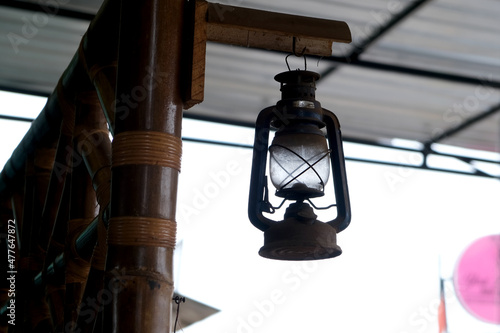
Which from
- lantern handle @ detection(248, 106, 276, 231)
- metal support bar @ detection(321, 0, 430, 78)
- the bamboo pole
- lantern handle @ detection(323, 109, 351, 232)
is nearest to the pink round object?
metal support bar @ detection(321, 0, 430, 78)

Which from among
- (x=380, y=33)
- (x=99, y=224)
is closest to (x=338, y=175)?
(x=99, y=224)

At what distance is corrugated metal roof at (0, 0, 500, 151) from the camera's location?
5.98 meters

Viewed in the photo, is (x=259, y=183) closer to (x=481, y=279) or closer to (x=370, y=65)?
(x=370, y=65)

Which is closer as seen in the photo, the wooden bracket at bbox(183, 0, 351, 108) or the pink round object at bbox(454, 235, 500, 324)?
the wooden bracket at bbox(183, 0, 351, 108)

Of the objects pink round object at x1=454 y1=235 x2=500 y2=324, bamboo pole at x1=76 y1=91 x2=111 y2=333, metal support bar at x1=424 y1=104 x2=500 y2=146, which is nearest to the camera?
bamboo pole at x1=76 y1=91 x2=111 y2=333

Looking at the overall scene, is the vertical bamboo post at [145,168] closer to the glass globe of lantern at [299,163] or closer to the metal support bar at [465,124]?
the glass globe of lantern at [299,163]

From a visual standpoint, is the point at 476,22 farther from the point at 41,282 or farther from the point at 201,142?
the point at 41,282

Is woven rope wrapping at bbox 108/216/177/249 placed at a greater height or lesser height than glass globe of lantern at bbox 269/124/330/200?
lesser

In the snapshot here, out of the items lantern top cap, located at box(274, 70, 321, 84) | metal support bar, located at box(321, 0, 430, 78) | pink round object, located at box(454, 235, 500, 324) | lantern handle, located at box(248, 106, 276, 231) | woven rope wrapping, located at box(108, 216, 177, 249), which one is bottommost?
woven rope wrapping, located at box(108, 216, 177, 249)

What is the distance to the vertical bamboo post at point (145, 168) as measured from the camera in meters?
1.73

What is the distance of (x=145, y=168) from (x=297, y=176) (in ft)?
1.22

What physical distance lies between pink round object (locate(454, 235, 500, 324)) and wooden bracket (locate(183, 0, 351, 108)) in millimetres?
6628

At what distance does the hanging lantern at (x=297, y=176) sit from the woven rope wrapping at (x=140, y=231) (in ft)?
0.72

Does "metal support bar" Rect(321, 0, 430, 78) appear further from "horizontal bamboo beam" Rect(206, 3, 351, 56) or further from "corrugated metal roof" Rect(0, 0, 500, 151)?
"horizontal bamboo beam" Rect(206, 3, 351, 56)
